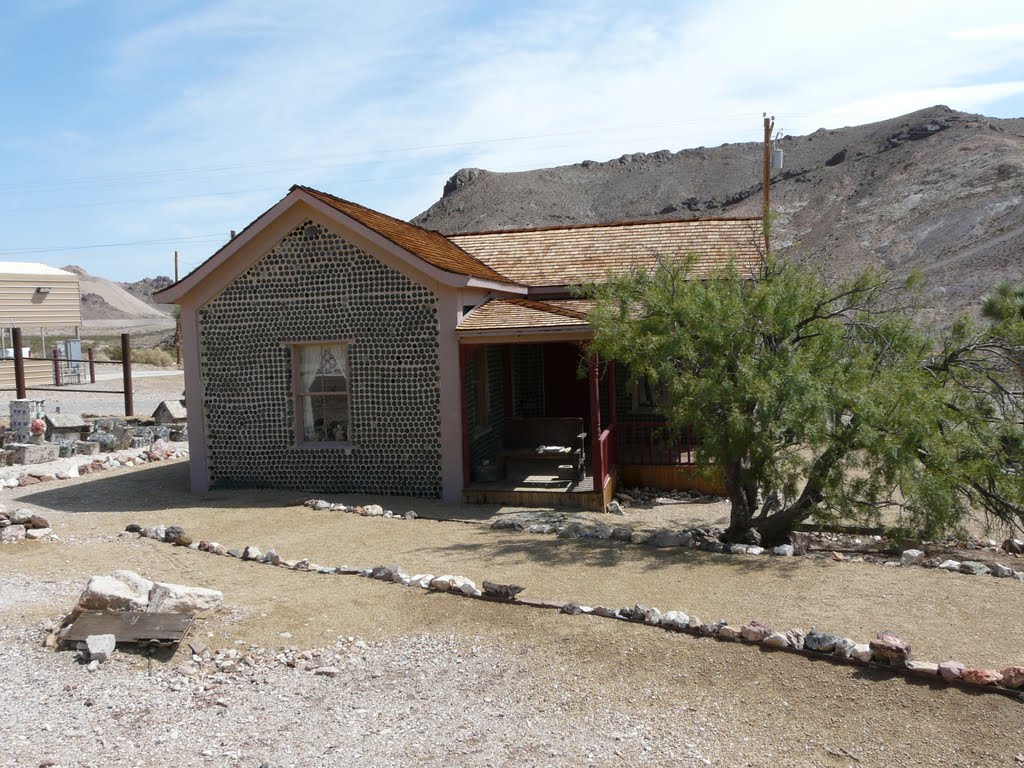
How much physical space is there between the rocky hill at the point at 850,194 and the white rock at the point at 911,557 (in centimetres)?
2155

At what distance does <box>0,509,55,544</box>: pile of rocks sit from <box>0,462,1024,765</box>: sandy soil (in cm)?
34

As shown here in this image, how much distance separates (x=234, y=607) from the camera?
764cm

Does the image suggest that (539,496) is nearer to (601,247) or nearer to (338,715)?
(601,247)

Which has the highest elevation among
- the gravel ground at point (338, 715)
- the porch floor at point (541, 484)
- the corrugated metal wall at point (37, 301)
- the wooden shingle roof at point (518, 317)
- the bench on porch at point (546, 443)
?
the corrugated metal wall at point (37, 301)

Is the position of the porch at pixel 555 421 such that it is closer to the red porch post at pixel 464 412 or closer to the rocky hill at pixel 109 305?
the red porch post at pixel 464 412

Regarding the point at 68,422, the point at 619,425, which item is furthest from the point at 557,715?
the point at 68,422

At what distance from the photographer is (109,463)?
16.3 m

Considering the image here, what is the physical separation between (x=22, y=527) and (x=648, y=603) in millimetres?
7595

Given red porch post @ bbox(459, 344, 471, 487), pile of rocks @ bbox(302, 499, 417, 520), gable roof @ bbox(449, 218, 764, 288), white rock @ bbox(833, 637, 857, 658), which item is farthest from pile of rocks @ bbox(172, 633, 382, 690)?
gable roof @ bbox(449, 218, 764, 288)

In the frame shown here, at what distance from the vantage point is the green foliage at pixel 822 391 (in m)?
9.25

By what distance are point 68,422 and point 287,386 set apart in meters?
8.64

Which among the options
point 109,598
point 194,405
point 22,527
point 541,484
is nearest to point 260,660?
point 109,598

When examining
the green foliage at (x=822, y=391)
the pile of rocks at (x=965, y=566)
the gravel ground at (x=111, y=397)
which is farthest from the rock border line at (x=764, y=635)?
the gravel ground at (x=111, y=397)

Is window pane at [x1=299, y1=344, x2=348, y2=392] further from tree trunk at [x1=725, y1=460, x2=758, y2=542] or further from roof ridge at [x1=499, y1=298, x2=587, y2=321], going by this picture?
tree trunk at [x1=725, y1=460, x2=758, y2=542]
